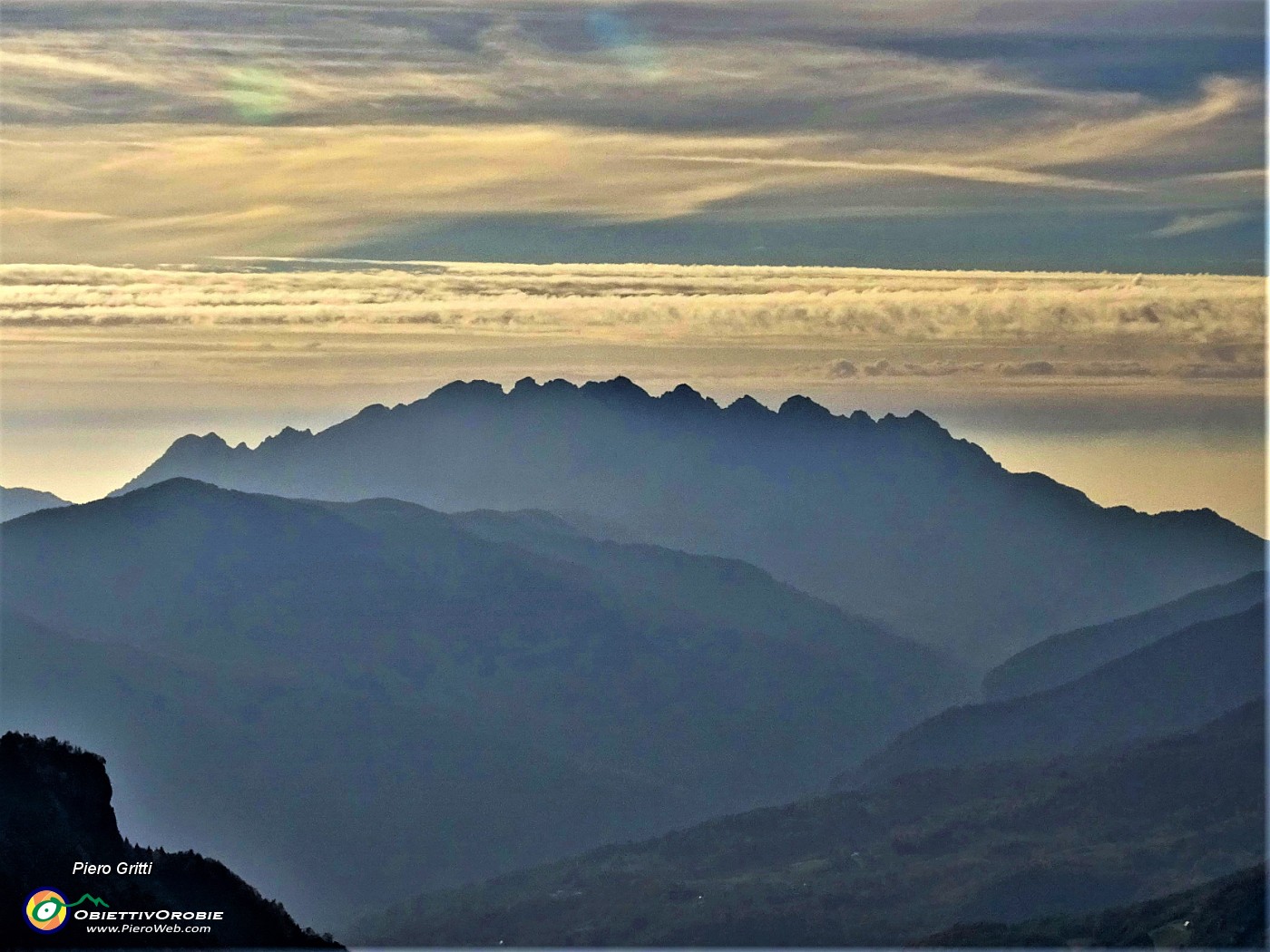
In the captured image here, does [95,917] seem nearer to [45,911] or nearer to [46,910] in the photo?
[46,910]

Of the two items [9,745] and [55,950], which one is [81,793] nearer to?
[9,745]

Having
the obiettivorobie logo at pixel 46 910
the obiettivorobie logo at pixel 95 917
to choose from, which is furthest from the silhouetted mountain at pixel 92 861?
the obiettivorobie logo at pixel 46 910

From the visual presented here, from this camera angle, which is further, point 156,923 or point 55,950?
point 156,923

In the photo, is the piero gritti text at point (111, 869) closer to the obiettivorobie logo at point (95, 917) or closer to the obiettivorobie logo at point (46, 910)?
the obiettivorobie logo at point (95, 917)

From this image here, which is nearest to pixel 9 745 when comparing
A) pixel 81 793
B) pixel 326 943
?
pixel 81 793

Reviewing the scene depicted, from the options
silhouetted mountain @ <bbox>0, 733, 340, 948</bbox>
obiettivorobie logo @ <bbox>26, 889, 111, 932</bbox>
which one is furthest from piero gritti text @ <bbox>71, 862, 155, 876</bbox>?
obiettivorobie logo @ <bbox>26, 889, 111, 932</bbox>

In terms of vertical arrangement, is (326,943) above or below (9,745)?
below
